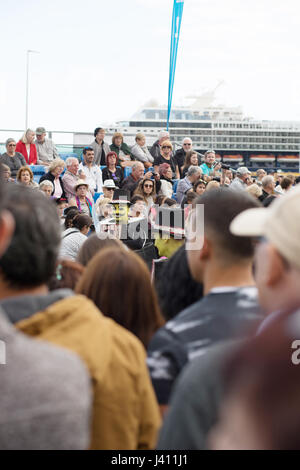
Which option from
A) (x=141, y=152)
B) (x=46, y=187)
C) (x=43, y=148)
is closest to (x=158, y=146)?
(x=141, y=152)

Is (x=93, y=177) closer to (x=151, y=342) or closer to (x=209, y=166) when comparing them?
(x=209, y=166)

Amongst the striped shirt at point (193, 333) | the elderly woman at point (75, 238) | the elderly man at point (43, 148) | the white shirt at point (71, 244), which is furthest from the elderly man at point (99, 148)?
the striped shirt at point (193, 333)

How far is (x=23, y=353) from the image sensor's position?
3.98 ft

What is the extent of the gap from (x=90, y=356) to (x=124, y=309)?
88cm

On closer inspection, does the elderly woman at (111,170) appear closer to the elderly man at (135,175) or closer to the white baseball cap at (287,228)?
the elderly man at (135,175)

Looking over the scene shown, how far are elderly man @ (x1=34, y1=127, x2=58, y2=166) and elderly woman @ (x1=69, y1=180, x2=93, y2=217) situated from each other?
3.83 m

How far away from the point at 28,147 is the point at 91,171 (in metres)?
1.91

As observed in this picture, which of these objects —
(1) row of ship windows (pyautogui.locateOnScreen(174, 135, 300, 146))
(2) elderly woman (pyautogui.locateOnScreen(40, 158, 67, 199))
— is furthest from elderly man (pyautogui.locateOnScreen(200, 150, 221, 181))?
(1) row of ship windows (pyautogui.locateOnScreen(174, 135, 300, 146))

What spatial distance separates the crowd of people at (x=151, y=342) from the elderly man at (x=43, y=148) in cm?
1019

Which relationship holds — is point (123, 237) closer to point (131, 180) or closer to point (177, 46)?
point (131, 180)

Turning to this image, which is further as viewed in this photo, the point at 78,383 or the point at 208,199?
the point at 208,199

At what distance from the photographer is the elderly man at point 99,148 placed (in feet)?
38.8
